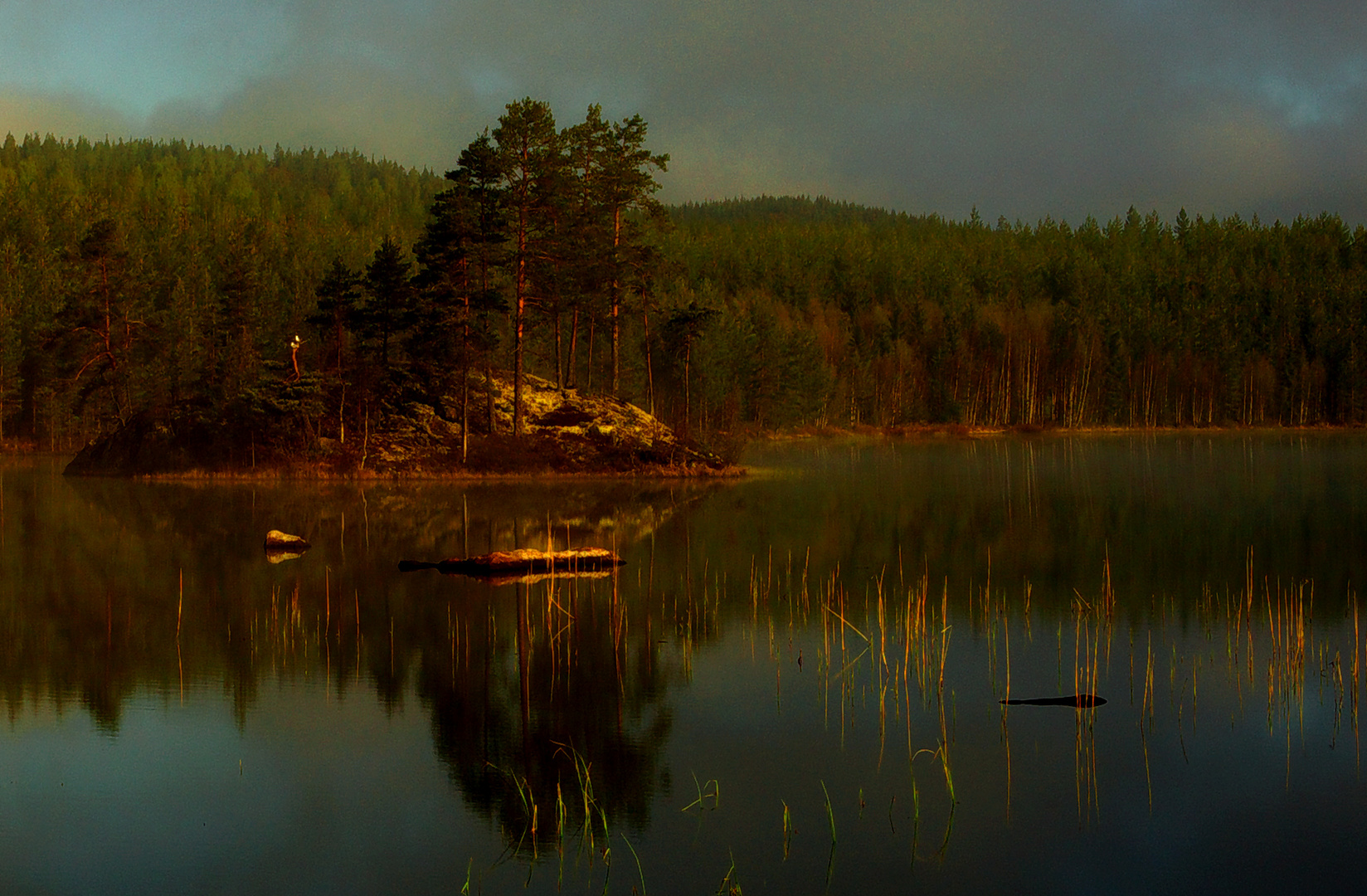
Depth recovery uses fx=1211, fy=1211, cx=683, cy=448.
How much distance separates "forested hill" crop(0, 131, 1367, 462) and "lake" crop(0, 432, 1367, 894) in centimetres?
2852

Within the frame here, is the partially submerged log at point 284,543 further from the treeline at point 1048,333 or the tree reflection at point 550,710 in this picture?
the treeline at point 1048,333

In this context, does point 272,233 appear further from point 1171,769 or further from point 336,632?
point 1171,769

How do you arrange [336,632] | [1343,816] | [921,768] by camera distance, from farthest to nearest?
[336,632]
[921,768]
[1343,816]

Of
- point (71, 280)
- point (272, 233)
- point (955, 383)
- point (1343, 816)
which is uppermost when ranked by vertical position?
point (272, 233)

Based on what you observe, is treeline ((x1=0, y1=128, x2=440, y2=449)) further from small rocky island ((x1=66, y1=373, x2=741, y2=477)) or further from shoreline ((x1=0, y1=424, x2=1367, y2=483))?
shoreline ((x1=0, y1=424, x2=1367, y2=483))

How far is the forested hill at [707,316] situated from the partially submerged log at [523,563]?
83.8 ft

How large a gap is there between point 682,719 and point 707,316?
47.0 meters

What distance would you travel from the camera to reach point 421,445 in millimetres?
49375

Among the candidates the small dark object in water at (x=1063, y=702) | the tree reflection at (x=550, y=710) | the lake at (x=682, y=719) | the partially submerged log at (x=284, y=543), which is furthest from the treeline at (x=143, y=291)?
the small dark object in water at (x=1063, y=702)

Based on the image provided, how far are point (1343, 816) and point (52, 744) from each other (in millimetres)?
12362

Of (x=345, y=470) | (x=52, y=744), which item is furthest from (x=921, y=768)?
(x=345, y=470)

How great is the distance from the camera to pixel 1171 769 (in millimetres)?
11883

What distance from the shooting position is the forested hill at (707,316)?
187 ft

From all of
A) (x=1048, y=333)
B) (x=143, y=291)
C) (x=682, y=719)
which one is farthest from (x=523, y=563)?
→ (x=1048, y=333)
